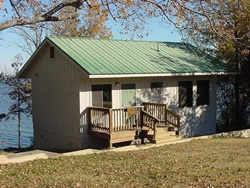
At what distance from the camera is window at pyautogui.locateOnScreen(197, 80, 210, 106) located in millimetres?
18172

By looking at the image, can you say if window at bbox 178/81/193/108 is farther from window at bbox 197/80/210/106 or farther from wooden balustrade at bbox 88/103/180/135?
wooden balustrade at bbox 88/103/180/135

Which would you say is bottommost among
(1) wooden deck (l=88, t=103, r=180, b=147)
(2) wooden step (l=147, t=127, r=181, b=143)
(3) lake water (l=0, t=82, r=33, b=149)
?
(3) lake water (l=0, t=82, r=33, b=149)

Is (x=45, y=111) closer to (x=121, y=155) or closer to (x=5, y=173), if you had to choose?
(x=121, y=155)

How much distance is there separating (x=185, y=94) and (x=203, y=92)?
1.30m

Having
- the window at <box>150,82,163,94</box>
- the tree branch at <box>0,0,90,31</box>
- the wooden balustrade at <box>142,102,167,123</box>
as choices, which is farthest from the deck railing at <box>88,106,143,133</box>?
the tree branch at <box>0,0,90,31</box>

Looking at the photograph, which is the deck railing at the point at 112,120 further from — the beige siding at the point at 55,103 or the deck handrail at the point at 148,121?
the beige siding at the point at 55,103

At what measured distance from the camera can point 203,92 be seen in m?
18.4

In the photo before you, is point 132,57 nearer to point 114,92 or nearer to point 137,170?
point 114,92

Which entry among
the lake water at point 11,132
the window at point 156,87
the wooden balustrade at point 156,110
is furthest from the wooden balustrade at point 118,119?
the lake water at point 11,132

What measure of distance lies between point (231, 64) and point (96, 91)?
8727mm

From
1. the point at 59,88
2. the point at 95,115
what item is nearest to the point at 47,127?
the point at 59,88

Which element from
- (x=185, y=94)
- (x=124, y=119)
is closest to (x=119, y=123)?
(x=124, y=119)

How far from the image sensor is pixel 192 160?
1007 centimetres

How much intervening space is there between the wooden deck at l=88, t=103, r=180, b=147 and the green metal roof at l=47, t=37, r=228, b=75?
1.55m
